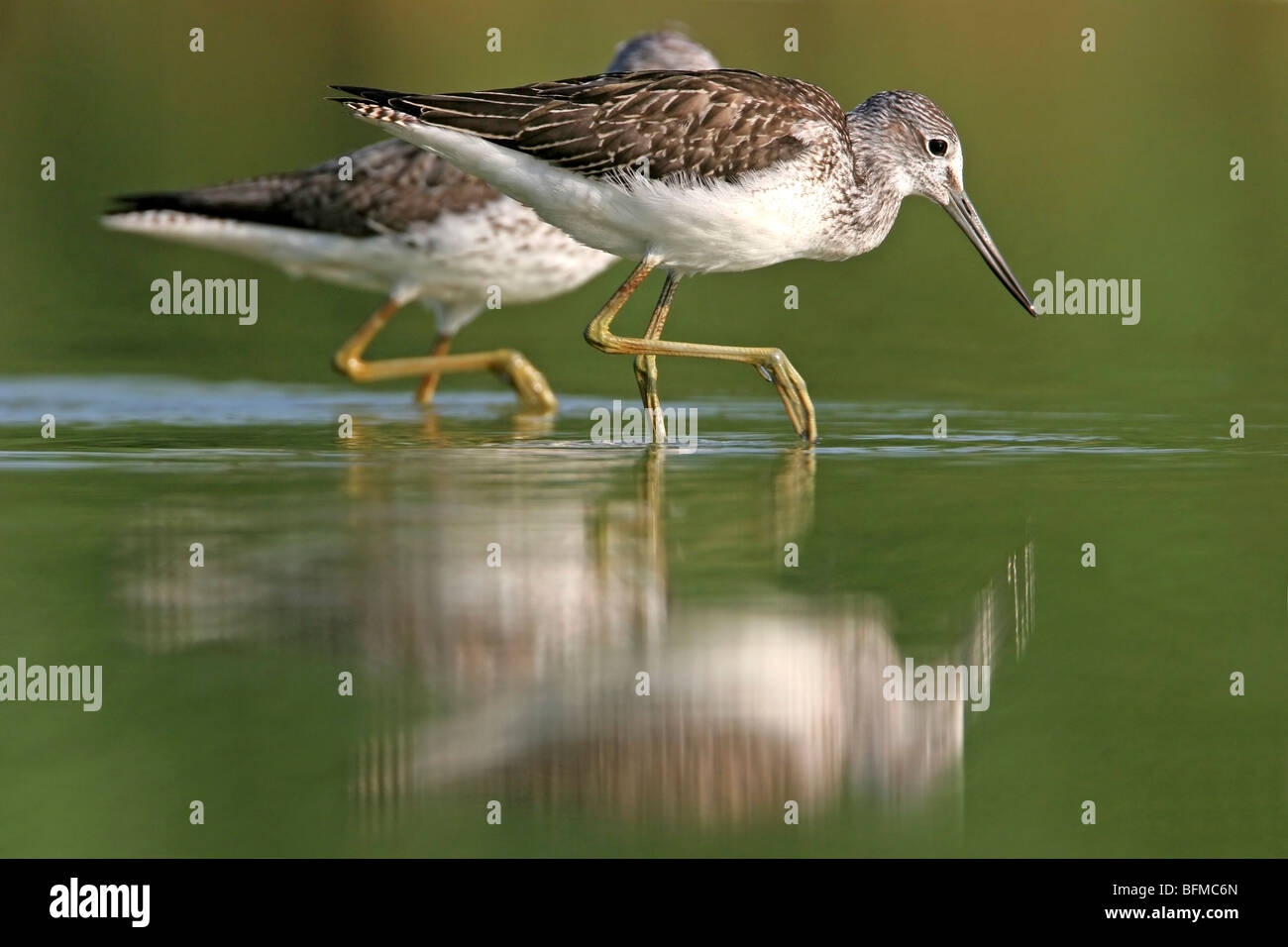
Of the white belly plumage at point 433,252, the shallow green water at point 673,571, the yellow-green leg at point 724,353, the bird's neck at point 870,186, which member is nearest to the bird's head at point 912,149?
the bird's neck at point 870,186

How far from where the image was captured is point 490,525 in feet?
30.1

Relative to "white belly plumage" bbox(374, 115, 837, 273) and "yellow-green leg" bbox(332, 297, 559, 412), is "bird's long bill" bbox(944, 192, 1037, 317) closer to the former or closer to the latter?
"white belly plumage" bbox(374, 115, 837, 273)

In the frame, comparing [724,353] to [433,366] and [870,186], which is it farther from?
[433,366]

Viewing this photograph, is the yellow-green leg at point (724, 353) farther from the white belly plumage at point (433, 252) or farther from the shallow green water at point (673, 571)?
the white belly plumage at point (433, 252)

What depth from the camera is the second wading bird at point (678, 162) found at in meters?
11.1

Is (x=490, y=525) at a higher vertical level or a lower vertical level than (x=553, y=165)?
lower

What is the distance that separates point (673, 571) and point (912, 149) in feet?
16.0

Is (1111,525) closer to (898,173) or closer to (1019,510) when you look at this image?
(1019,510)

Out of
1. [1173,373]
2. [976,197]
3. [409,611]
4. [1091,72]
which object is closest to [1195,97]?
[1091,72]

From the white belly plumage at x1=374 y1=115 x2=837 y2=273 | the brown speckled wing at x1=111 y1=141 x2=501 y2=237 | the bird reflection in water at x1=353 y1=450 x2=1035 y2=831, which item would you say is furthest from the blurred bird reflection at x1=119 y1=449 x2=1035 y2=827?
the brown speckled wing at x1=111 y1=141 x2=501 y2=237

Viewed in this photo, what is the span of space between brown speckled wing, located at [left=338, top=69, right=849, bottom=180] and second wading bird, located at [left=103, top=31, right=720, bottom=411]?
93.7 inches

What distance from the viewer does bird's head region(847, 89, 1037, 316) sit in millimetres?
12147

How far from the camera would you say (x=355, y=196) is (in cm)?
1452

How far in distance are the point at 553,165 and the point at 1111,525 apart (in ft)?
12.5
